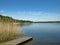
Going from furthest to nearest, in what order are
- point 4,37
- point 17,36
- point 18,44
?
point 17,36 → point 4,37 → point 18,44

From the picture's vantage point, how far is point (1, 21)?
1483 cm

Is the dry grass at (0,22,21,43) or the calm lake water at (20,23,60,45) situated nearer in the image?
the dry grass at (0,22,21,43)

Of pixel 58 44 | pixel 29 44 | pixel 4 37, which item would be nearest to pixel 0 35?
pixel 4 37

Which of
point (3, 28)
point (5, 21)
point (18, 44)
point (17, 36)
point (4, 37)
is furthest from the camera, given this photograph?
point (5, 21)

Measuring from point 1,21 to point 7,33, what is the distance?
199 cm

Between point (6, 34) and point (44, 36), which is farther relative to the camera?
point (44, 36)

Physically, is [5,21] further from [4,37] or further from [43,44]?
[43,44]

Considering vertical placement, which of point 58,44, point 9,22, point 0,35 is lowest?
point 58,44

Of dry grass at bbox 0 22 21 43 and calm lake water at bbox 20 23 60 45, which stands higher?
dry grass at bbox 0 22 21 43

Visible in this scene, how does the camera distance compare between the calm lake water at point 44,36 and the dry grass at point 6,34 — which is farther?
the calm lake water at point 44,36

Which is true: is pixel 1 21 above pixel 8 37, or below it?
above

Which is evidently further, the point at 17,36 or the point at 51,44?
the point at 17,36

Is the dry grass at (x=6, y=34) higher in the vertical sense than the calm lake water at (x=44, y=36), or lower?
higher

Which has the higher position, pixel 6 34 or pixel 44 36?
pixel 6 34
